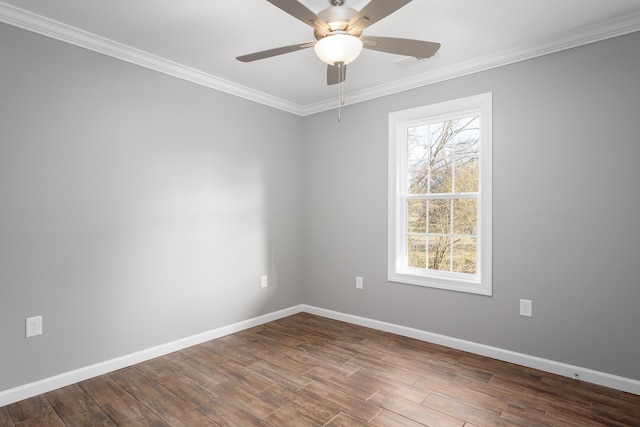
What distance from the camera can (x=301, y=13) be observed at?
1714mm

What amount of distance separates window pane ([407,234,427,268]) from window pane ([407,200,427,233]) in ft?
0.23

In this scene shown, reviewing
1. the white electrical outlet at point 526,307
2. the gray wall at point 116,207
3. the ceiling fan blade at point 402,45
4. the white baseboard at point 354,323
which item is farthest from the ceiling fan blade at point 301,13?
the white baseboard at point 354,323

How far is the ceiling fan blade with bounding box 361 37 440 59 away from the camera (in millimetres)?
1964

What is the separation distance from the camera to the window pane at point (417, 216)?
136 inches

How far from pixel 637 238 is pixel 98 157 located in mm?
3881

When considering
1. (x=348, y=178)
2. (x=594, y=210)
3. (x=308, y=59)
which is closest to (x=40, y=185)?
(x=308, y=59)

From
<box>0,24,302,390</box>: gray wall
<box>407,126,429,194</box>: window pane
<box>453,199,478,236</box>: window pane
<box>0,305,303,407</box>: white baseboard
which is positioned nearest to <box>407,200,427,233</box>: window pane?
<box>407,126,429,194</box>: window pane

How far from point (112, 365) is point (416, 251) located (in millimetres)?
2812

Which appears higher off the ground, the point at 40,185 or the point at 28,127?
the point at 28,127

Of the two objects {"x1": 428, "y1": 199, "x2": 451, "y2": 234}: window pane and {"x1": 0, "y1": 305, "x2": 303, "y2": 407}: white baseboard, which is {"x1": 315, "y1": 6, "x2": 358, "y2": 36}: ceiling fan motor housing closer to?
{"x1": 428, "y1": 199, "x2": 451, "y2": 234}: window pane

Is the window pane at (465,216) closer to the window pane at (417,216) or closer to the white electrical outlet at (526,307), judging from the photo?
the window pane at (417,216)

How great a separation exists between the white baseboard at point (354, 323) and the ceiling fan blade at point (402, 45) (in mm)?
2413

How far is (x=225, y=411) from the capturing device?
217 cm

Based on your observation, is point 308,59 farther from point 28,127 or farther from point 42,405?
point 42,405
